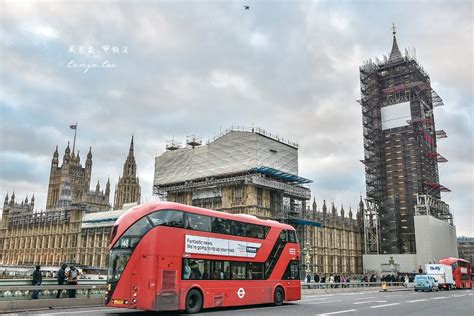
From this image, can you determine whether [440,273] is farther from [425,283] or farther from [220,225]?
[220,225]

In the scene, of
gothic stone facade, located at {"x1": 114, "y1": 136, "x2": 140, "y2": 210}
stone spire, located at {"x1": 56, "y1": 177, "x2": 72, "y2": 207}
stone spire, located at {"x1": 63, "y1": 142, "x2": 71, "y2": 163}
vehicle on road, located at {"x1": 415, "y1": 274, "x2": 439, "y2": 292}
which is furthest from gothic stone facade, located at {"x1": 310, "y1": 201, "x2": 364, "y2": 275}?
stone spire, located at {"x1": 63, "y1": 142, "x2": 71, "y2": 163}

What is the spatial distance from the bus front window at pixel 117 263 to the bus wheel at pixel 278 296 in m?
8.80

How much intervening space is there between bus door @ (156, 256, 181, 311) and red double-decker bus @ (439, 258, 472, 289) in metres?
38.2

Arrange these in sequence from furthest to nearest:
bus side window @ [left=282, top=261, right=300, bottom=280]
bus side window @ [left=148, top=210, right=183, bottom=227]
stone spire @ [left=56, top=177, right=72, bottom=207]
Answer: stone spire @ [left=56, top=177, right=72, bottom=207], bus side window @ [left=282, top=261, right=300, bottom=280], bus side window @ [left=148, top=210, right=183, bottom=227]

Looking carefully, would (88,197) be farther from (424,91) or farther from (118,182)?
(424,91)

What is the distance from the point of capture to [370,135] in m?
84.6

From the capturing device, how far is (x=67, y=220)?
370 feet

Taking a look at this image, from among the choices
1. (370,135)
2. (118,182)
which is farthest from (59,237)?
(370,135)

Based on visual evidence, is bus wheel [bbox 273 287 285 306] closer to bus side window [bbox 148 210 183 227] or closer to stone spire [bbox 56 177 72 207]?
bus side window [bbox 148 210 183 227]

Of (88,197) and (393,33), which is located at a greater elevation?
(393,33)

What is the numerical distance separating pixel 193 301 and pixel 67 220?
105 metres

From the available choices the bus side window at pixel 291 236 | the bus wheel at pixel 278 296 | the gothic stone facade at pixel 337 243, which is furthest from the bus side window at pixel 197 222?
the gothic stone facade at pixel 337 243

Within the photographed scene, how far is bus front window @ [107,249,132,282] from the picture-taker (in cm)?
1597

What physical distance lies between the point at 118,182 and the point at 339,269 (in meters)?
78.3
